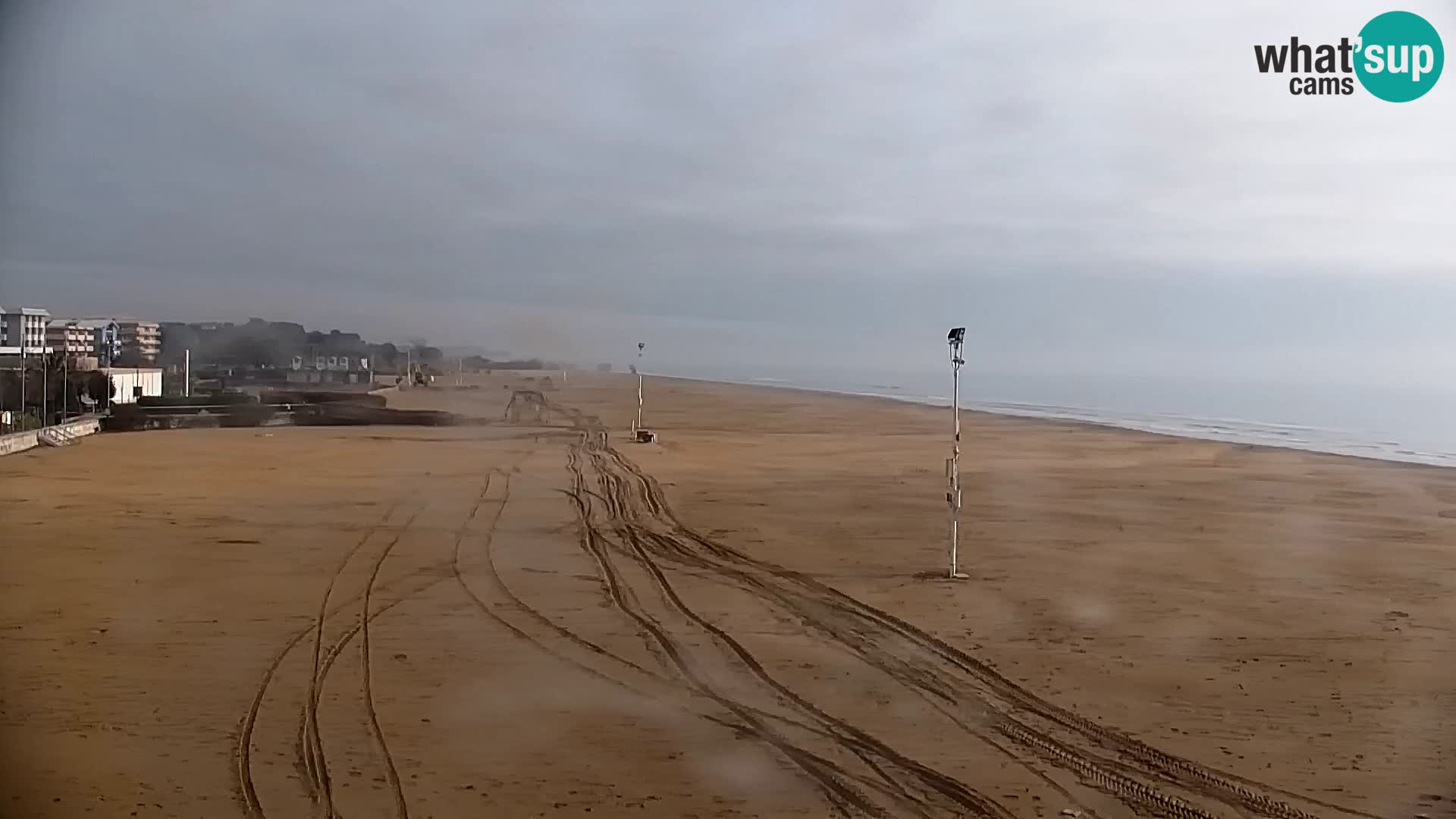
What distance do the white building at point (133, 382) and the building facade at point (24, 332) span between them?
227 inches

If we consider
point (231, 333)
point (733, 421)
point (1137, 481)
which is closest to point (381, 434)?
point (231, 333)

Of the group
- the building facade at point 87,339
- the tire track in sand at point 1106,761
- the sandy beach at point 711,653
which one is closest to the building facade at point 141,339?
the building facade at point 87,339

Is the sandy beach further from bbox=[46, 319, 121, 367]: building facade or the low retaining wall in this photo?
bbox=[46, 319, 121, 367]: building facade

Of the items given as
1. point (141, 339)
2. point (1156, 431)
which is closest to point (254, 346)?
point (141, 339)

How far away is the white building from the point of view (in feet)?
92.8

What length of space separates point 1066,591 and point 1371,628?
2.36 m

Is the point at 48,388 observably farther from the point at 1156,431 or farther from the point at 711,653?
the point at 1156,431

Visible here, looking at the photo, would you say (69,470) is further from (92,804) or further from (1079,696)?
(1079,696)

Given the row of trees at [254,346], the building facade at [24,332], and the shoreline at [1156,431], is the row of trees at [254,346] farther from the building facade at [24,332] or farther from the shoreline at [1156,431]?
the shoreline at [1156,431]

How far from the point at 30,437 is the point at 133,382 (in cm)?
1107

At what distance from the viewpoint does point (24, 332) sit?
20.0 meters

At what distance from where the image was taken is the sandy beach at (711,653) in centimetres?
519

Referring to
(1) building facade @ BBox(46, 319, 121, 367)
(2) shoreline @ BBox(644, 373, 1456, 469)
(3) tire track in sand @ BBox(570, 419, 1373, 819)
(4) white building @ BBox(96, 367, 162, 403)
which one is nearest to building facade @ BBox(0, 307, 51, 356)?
(1) building facade @ BBox(46, 319, 121, 367)

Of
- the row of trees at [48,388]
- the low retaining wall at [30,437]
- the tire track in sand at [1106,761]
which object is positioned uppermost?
the row of trees at [48,388]
